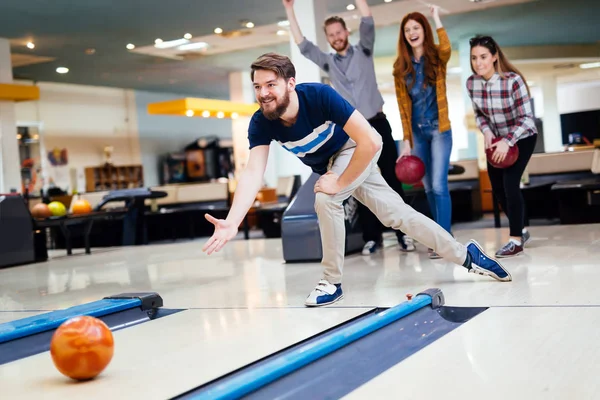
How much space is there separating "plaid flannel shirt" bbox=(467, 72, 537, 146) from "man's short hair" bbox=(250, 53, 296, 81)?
5.76ft

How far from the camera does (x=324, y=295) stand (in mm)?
2945

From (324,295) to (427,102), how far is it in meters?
1.85

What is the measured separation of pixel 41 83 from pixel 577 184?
38.4 feet

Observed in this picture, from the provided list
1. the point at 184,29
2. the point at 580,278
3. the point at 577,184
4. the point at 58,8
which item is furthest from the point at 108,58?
the point at 580,278

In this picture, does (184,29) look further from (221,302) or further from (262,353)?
(262,353)

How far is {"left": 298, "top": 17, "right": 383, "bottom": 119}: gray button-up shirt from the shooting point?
4.67m

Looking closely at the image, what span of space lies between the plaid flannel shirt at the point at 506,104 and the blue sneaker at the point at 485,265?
3.53ft

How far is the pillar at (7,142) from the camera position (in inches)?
442

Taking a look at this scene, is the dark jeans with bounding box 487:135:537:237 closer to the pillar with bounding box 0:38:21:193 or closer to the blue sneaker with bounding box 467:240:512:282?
the blue sneaker with bounding box 467:240:512:282

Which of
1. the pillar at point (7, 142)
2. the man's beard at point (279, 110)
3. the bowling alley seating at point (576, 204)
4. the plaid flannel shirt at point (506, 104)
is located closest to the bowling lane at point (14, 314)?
the man's beard at point (279, 110)

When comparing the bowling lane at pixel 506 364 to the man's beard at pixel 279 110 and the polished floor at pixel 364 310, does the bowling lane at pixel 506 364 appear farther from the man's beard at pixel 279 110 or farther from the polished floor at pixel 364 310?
the man's beard at pixel 279 110

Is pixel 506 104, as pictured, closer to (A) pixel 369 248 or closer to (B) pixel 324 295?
(A) pixel 369 248

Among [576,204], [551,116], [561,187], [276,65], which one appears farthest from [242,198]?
[551,116]

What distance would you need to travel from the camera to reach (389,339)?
86.0 inches
